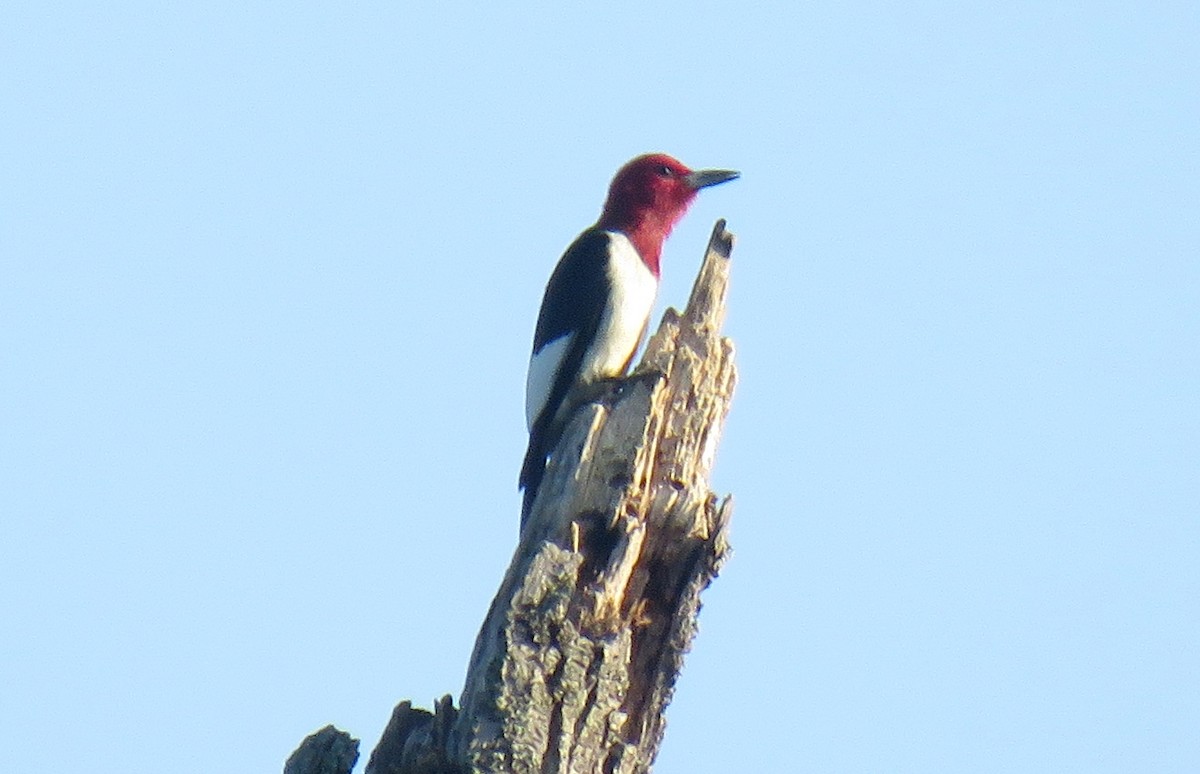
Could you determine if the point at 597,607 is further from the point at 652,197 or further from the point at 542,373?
the point at 652,197

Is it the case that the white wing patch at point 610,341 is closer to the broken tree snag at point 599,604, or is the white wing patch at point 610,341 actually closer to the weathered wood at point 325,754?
the broken tree snag at point 599,604

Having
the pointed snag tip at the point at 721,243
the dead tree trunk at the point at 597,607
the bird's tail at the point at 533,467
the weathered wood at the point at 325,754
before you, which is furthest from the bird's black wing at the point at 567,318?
the weathered wood at the point at 325,754

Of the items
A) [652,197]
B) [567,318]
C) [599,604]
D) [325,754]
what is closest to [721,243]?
[567,318]

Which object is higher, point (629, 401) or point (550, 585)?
point (629, 401)

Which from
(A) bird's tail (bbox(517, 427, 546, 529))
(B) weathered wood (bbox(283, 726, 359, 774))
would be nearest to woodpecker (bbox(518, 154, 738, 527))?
(A) bird's tail (bbox(517, 427, 546, 529))

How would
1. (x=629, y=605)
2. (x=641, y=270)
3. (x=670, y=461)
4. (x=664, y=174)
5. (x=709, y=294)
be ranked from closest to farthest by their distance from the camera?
1. (x=629, y=605)
2. (x=670, y=461)
3. (x=709, y=294)
4. (x=641, y=270)
5. (x=664, y=174)

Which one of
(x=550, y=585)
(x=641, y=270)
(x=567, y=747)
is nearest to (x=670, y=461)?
(x=550, y=585)

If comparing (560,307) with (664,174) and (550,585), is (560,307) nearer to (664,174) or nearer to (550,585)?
(664,174)
